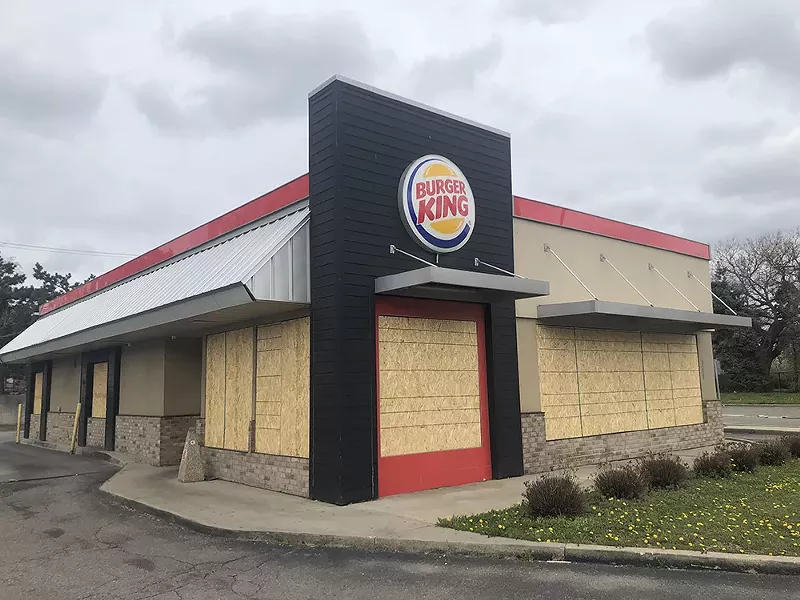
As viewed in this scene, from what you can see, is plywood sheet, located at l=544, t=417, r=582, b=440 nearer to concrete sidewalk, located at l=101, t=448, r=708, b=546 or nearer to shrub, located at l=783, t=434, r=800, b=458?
concrete sidewalk, located at l=101, t=448, r=708, b=546

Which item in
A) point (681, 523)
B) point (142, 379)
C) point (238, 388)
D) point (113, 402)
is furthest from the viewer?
point (113, 402)

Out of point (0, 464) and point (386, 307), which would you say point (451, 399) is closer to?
point (386, 307)

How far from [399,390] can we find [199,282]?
13.0 ft

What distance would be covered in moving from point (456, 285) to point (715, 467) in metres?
5.68

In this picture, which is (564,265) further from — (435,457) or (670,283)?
(435,457)

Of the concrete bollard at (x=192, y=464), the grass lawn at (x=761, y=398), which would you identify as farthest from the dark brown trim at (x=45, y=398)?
the grass lawn at (x=761, y=398)

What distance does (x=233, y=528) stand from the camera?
834 cm

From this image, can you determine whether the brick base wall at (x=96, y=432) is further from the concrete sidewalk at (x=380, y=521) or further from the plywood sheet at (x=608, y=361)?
the plywood sheet at (x=608, y=361)

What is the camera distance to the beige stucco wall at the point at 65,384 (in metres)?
21.3

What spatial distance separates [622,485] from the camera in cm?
924

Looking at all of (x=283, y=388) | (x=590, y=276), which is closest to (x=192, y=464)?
(x=283, y=388)

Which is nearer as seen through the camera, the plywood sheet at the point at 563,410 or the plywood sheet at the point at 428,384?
the plywood sheet at the point at 428,384

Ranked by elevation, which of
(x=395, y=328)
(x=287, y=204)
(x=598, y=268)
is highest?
(x=287, y=204)

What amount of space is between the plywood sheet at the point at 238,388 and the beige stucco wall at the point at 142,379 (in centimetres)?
312
